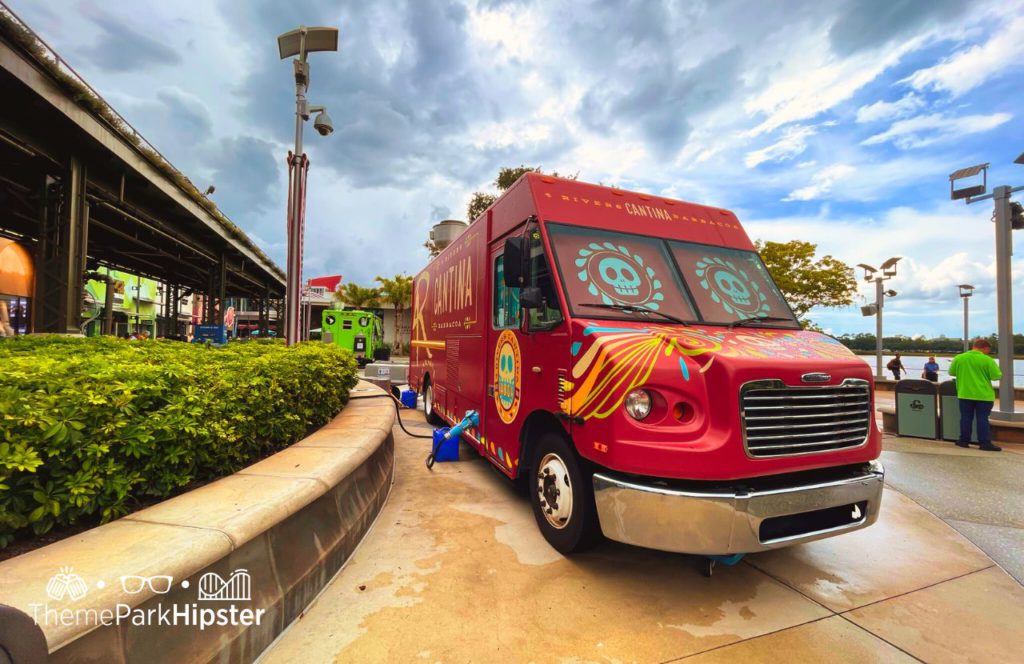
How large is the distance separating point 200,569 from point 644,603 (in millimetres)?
2474

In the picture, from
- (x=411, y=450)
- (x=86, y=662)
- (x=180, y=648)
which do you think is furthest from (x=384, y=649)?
(x=411, y=450)

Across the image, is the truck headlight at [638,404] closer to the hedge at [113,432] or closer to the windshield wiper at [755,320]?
the windshield wiper at [755,320]

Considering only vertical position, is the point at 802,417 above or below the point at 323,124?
below

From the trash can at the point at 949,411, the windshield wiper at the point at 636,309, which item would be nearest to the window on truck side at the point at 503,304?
the windshield wiper at the point at 636,309

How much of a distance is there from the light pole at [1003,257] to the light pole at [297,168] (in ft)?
42.2

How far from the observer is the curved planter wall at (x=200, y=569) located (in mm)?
1608

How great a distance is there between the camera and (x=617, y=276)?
3.80m

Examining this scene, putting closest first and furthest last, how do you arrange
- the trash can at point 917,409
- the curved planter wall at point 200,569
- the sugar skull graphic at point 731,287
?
1. the curved planter wall at point 200,569
2. the sugar skull graphic at point 731,287
3. the trash can at point 917,409

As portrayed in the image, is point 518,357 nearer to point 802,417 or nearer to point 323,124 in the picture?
point 802,417

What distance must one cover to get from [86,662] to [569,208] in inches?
151

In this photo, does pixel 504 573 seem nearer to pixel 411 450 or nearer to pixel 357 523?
pixel 357 523

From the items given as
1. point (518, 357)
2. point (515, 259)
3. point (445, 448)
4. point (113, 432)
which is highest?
point (515, 259)

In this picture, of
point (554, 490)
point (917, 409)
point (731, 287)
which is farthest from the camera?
point (917, 409)

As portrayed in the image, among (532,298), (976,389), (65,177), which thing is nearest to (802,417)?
(532,298)
